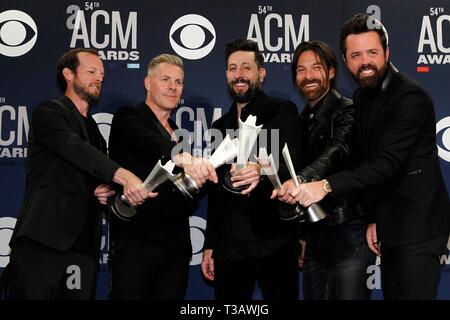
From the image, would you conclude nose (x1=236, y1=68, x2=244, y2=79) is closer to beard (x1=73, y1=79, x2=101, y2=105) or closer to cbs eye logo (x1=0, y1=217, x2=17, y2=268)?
beard (x1=73, y1=79, x2=101, y2=105)

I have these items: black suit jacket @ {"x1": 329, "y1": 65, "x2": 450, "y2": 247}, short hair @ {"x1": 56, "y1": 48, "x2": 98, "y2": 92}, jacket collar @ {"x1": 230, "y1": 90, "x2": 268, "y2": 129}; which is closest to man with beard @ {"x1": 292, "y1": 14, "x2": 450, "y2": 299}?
black suit jacket @ {"x1": 329, "y1": 65, "x2": 450, "y2": 247}

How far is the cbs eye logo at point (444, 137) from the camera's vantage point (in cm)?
343

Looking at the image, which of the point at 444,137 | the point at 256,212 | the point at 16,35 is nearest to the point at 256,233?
the point at 256,212

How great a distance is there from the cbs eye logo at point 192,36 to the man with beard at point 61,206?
0.93 meters

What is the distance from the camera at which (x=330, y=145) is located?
8.61 ft

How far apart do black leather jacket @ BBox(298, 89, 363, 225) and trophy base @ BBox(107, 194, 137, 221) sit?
720 mm

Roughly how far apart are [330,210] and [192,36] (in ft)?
4.69

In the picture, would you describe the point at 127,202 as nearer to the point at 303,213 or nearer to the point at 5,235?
the point at 303,213

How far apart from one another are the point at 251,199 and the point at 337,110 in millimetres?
553

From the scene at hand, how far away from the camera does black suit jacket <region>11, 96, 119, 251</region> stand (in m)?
2.47

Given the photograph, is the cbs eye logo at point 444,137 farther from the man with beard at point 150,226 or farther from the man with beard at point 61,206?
the man with beard at point 61,206
